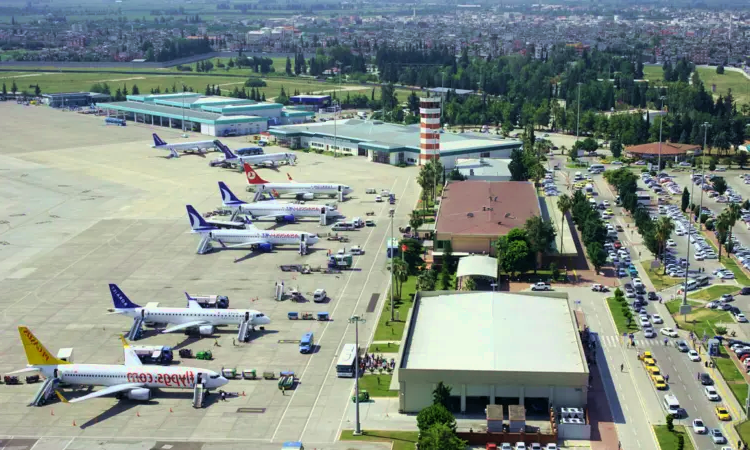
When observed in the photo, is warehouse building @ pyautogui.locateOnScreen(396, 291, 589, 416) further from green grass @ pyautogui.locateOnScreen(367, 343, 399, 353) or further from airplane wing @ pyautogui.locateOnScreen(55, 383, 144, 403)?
airplane wing @ pyautogui.locateOnScreen(55, 383, 144, 403)

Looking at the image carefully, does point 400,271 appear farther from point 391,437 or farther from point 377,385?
point 391,437

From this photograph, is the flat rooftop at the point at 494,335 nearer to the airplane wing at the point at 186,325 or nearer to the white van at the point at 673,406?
the white van at the point at 673,406

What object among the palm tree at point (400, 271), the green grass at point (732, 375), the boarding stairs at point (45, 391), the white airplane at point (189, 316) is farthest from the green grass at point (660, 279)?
the boarding stairs at point (45, 391)

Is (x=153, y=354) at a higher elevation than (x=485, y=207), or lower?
lower

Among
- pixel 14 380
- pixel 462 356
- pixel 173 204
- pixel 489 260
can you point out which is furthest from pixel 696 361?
pixel 173 204

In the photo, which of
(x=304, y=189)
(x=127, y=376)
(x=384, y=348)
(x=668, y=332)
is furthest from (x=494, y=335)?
(x=304, y=189)

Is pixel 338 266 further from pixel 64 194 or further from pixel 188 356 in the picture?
pixel 64 194
